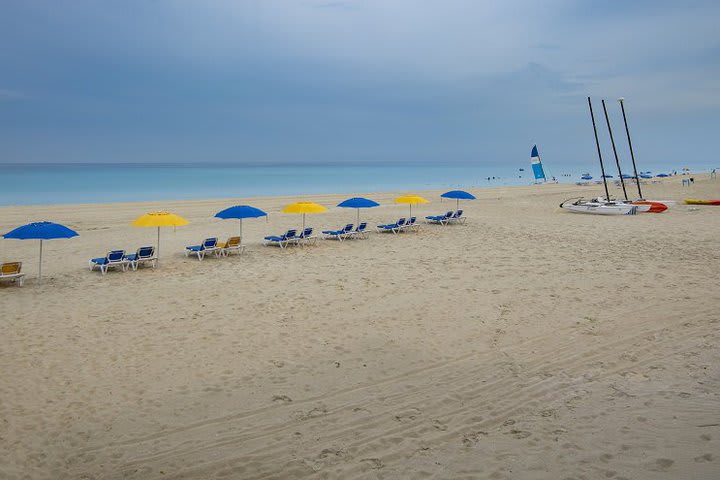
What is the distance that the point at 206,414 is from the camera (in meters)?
5.10

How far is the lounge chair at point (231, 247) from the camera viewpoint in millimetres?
12852

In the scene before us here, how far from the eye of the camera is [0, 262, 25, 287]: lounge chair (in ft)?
31.7

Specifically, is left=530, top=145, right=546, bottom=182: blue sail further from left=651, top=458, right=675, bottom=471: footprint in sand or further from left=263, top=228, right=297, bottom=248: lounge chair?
left=651, top=458, right=675, bottom=471: footprint in sand

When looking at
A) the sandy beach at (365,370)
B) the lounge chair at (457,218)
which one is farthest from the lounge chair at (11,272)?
the lounge chair at (457,218)

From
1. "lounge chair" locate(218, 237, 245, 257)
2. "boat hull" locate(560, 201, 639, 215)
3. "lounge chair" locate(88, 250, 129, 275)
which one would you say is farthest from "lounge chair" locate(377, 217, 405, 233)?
"boat hull" locate(560, 201, 639, 215)

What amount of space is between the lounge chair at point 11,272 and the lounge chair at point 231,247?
4.12 metres

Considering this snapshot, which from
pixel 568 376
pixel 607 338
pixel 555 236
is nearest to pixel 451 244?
pixel 555 236

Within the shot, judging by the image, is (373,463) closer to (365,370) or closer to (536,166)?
(365,370)

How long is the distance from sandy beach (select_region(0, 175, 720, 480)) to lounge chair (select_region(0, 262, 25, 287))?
0.19 metres

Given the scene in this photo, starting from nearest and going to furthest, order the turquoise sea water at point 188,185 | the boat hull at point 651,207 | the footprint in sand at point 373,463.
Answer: the footprint in sand at point 373,463 → the boat hull at point 651,207 → the turquoise sea water at point 188,185

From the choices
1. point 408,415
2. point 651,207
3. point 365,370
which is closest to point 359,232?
point 365,370

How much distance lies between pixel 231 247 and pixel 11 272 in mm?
4568

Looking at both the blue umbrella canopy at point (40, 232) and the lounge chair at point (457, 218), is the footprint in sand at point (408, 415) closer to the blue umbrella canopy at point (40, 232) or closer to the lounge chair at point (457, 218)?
the blue umbrella canopy at point (40, 232)

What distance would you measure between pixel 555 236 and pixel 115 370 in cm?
1307
